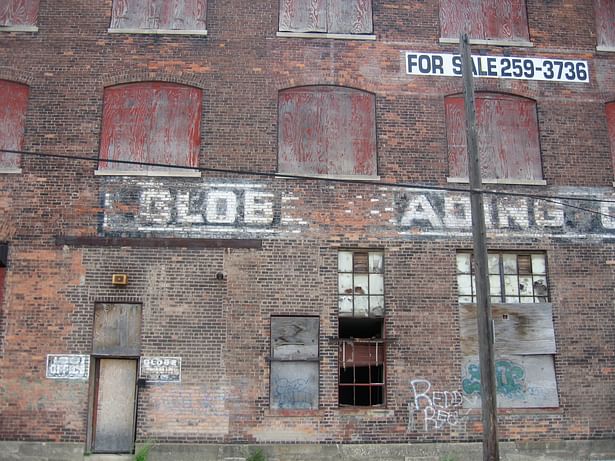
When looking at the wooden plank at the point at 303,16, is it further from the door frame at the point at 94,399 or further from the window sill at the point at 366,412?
the window sill at the point at 366,412

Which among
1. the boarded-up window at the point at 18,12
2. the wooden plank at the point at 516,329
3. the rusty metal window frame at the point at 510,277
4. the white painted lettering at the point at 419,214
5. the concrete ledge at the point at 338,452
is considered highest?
the boarded-up window at the point at 18,12

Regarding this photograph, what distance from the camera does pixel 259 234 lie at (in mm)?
13227

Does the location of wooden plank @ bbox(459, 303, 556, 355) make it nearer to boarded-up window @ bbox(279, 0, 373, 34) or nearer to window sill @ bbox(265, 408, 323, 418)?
window sill @ bbox(265, 408, 323, 418)

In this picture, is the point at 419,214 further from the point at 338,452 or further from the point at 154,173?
the point at 154,173

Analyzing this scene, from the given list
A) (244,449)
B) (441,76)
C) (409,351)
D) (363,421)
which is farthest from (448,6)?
(244,449)

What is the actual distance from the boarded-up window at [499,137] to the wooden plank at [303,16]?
328 cm

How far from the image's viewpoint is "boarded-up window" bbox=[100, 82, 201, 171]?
13508mm

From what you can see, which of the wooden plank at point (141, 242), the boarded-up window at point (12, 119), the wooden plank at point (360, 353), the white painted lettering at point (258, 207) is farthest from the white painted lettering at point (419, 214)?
the boarded-up window at point (12, 119)

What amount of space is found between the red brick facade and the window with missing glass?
0.21 meters

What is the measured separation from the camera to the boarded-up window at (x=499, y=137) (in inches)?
552

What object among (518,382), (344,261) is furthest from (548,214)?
(344,261)

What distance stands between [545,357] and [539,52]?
21.9 feet

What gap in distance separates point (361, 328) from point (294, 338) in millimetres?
1396

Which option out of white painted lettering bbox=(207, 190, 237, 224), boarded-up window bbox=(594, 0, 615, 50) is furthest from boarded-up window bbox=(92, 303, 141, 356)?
boarded-up window bbox=(594, 0, 615, 50)
